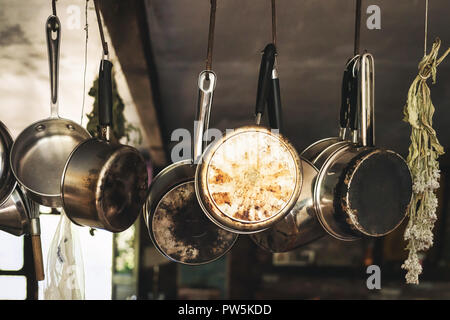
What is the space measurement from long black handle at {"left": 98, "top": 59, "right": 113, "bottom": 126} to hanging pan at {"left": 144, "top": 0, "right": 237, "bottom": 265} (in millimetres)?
240

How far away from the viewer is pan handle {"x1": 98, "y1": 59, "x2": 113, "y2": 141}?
1055 millimetres

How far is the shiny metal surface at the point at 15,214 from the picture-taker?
1329 mm

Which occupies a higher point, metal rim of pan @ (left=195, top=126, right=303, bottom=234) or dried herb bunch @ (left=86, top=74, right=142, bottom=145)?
dried herb bunch @ (left=86, top=74, right=142, bottom=145)

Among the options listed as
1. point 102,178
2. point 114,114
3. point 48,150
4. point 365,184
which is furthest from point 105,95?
point 114,114

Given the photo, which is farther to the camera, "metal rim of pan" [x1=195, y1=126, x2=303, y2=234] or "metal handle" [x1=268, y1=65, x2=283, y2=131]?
"metal handle" [x1=268, y1=65, x2=283, y2=131]

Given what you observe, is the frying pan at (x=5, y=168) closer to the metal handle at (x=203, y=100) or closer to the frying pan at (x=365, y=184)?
the metal handle at (x=203, y=100)

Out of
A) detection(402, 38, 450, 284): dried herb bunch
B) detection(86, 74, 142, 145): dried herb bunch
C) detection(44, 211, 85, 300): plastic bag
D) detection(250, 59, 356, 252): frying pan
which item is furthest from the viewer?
detection(86, 74, 142, 145): dried herb bunch

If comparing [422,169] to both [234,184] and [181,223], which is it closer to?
[234,184]

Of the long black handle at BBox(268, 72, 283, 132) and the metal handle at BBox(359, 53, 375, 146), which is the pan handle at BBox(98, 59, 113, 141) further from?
the metal handle at BBox(359, 53, 375, 146)

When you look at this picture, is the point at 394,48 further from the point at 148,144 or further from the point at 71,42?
the point at 148,144

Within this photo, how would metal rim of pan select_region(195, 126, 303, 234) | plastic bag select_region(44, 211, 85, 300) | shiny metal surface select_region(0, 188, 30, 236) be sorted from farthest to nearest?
1. plastic bag select_region(44, 211, 85, 300)
2. shiny metal surface select_region(0, 188, 30, 236)
3. metal rim of pan select_region(195, 126, 303, 234)

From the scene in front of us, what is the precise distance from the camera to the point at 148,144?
8.84 feet

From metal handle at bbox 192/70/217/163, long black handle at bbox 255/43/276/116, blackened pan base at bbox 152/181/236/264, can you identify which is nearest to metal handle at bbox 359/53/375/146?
long black handle at bbox 255/43/276/116
